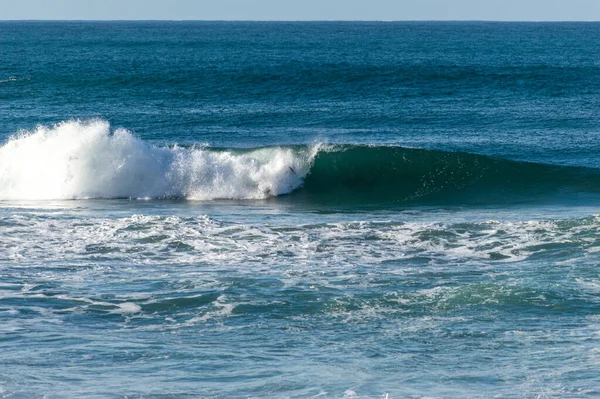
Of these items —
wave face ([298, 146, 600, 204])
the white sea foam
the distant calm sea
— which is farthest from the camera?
wave face ([298, 146, 600, 204])

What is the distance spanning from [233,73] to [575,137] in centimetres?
2238

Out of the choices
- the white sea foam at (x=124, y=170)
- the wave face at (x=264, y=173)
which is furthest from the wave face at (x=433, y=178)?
the white sea foam at (x=124, y=170)

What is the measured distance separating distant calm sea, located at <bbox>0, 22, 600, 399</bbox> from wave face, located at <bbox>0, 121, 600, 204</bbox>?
6cm

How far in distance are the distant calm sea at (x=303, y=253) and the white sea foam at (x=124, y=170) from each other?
57mm

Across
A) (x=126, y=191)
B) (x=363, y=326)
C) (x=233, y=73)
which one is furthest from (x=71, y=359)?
(x=233, y=73)

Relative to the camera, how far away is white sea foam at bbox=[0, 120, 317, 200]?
73.3ft

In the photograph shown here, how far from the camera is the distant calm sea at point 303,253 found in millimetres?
9477

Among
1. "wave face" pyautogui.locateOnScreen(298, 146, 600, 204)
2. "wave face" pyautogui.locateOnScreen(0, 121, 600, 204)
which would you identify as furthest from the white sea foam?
"wave face" pyautogui.locateOnScreen(298, 146, 600, 204)

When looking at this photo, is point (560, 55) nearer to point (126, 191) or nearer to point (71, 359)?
point (126, 191)

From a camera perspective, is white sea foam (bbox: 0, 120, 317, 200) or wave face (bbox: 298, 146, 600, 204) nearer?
white sea foam (bbox: 0, 120, 317, 200)

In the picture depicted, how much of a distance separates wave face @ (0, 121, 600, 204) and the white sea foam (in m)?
0.02

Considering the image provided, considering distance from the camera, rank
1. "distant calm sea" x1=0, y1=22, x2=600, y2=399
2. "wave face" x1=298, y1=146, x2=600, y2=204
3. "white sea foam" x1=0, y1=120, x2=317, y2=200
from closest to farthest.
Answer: "distant calm sea" x1=0, y1=22, x2=600, y2=399 < "white sea foam" x1=0, y1=120, x2=317, y2=200 < "wave face" x1=298, y1=146, x2=600, y2=204

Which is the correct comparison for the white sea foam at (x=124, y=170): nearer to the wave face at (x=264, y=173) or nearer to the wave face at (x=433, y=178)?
the wave face at (x=264, y=173)

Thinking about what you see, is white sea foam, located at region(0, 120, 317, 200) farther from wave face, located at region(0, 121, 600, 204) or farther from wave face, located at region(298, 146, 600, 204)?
wave face, located at region(298, 146, 600, 204)
